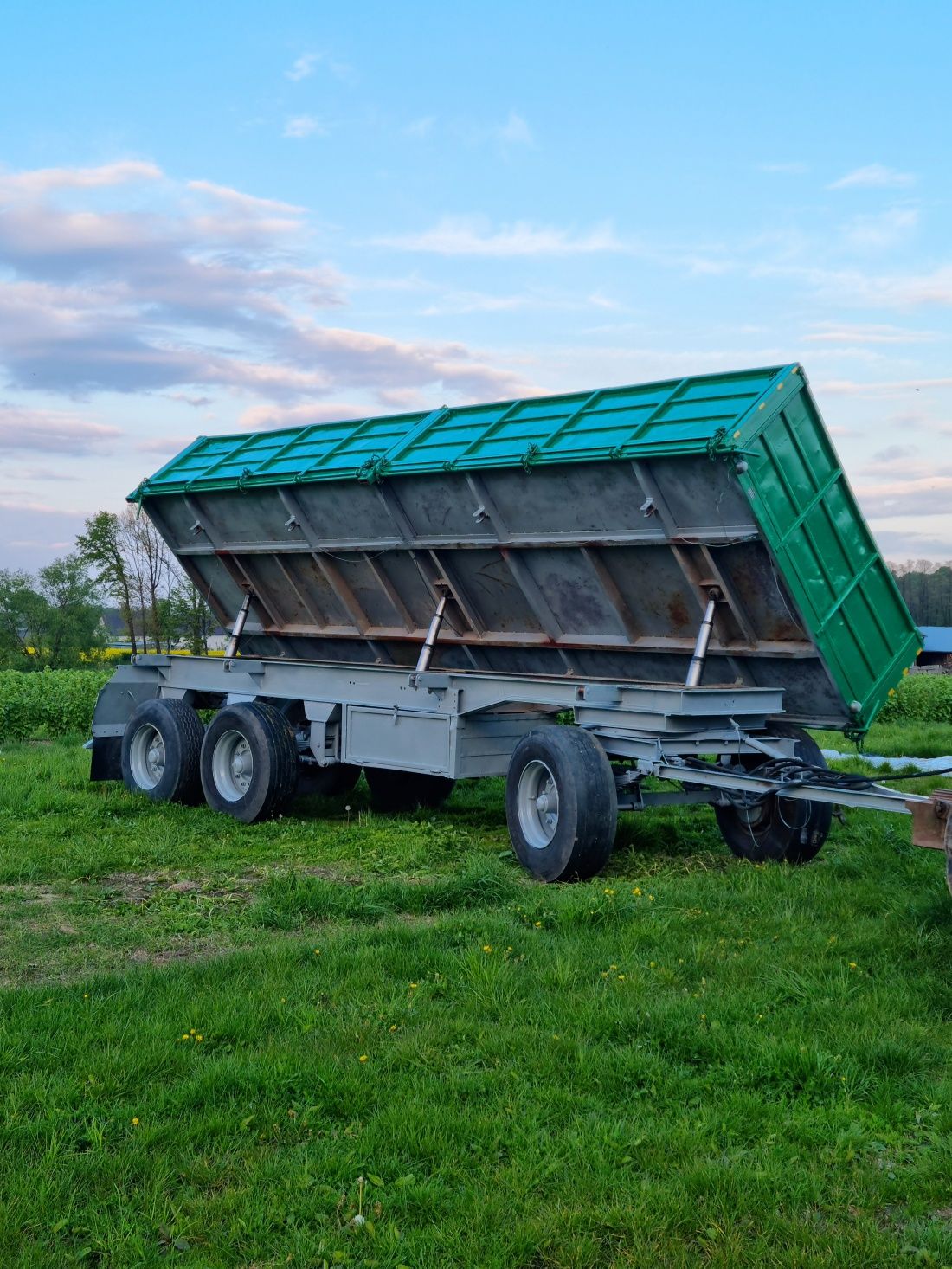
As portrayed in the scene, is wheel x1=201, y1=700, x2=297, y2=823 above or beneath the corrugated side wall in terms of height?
beneath

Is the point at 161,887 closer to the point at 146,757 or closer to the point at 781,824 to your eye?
the point at 781,824

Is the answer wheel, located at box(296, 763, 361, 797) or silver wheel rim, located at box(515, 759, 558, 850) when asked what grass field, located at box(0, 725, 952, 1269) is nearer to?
silver wheel rim, located at box(515, 759, 558, 850)

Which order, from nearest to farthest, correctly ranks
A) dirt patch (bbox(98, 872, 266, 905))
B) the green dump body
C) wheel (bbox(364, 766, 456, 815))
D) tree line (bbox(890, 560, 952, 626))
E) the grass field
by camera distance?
the grass field, dirt patch (bbox(98, 872, 266, 905)), the green dump body, wheel (bbox(364, 766, 456, 815)), tree line (bbox(890, 560, 952, 626))

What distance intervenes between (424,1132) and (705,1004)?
1685mm

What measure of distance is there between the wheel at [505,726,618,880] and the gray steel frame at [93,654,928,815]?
37 cm

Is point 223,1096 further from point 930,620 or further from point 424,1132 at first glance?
point 930,620

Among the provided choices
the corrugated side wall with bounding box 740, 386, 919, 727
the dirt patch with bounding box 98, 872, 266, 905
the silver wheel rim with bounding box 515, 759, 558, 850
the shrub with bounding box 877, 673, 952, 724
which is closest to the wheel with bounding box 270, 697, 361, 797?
the dirt patch with bounding box 98, 872, 266, 905

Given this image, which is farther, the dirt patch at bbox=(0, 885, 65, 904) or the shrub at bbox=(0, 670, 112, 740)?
the shrub at bbox=(0, 670, 112, 740)

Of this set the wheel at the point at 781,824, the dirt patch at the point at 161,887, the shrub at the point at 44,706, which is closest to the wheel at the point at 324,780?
the dirt patch at the point at 161,887

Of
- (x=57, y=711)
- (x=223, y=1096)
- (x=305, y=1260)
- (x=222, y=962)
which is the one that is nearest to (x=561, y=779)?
(x=222, y=962)

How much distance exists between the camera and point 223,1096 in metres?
4.54

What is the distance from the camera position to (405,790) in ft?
40.6

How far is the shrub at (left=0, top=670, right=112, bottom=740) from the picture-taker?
20.0 m

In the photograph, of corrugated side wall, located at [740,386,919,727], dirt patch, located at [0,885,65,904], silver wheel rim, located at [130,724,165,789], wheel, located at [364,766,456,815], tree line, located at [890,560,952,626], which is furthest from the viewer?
tree line, located at [890,560,952,626]
